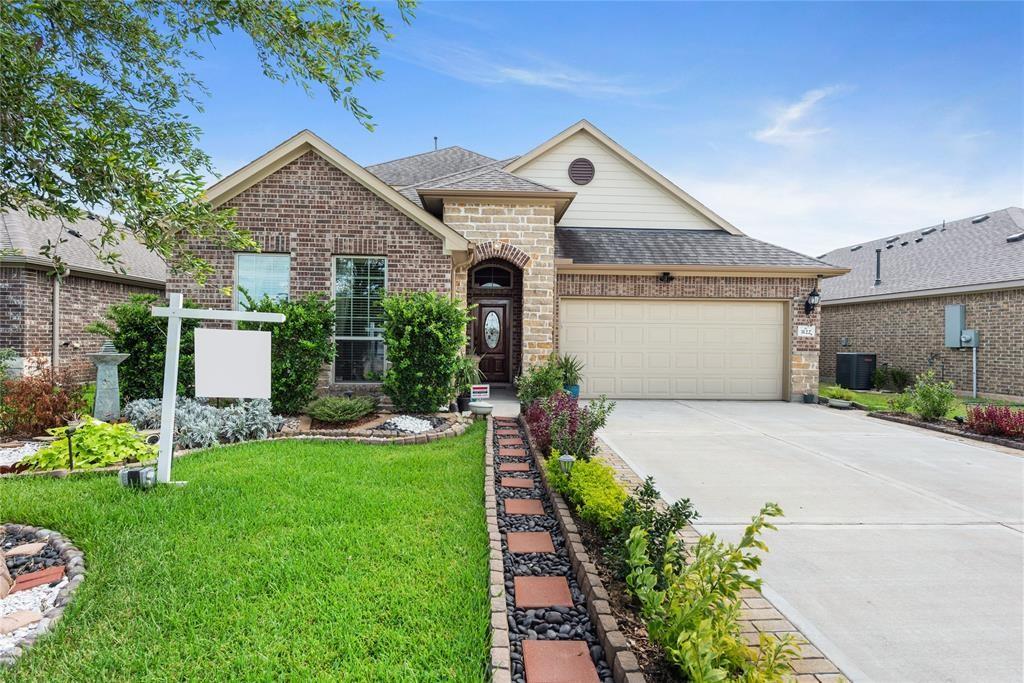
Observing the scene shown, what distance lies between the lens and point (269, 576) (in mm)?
3055

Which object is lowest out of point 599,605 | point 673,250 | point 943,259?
point 599,605

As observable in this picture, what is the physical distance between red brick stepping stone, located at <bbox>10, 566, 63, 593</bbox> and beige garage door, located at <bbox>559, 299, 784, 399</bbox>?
9832mm

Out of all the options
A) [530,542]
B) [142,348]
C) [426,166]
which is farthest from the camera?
[426,166]

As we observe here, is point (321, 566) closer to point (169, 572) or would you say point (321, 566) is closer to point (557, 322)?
point (169, 572)

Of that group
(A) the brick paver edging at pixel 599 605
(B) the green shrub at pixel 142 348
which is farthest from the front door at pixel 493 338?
(A) the brick paver edging at pixel 599 605

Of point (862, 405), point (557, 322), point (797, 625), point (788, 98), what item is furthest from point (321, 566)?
point (788, 98)

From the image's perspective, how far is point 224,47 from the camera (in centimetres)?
505

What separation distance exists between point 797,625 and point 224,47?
6.73 meters

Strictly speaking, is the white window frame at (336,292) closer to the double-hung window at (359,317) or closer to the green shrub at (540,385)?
the double-hung window at (359,317)

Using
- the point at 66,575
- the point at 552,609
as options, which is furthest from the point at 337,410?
the point at 552,609

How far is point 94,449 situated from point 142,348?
2.88 metres

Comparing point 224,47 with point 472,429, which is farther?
point 472,429

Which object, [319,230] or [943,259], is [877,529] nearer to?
[319,230]

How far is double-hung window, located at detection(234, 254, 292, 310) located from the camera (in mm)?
8906
